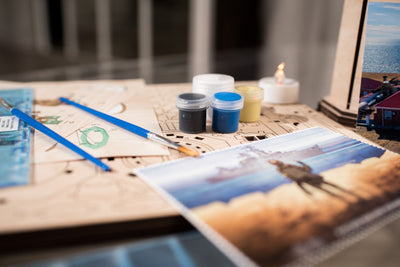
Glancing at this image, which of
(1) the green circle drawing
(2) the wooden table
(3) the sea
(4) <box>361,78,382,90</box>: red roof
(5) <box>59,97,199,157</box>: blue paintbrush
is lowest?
(2) the wooden table

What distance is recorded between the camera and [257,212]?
399 millimetres

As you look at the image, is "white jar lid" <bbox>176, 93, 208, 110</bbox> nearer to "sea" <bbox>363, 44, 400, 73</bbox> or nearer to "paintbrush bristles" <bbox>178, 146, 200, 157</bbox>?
"paintbrush bristles" <bbox>178, 146, 200, 157</bbox>

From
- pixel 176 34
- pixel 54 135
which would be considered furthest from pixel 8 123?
pixel 176 34

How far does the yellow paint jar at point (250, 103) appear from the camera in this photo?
0.67 meters

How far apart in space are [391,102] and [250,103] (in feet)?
0.76

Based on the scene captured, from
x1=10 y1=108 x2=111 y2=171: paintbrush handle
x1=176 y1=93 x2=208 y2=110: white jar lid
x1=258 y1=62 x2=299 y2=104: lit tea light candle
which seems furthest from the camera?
x1=258 y1=62 x2=299 y2=104: lit tea light candle

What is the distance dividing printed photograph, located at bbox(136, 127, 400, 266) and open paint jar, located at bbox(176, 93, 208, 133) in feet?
0.29

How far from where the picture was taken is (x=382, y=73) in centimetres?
62

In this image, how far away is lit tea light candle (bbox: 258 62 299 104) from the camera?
2.60ft

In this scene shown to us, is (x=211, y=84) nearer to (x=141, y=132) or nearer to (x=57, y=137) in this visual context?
(x=141, y=132)

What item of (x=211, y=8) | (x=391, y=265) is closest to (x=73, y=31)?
(x=211, y=8)

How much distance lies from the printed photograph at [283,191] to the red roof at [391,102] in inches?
3.5

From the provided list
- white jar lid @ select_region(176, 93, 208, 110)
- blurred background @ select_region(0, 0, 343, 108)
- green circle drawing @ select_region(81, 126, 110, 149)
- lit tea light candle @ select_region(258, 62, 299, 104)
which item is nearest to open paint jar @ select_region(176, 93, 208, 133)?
white jar lid @ select_region(176, 93, 208, 110)

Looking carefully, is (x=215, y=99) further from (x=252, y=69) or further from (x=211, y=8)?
(x=211, y=8)
